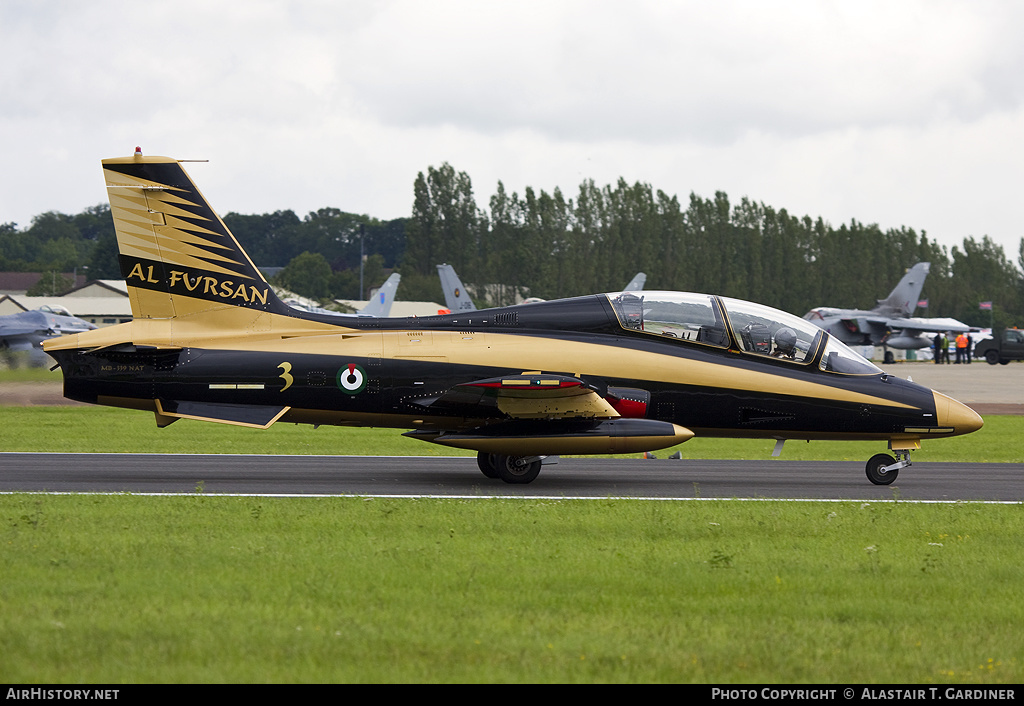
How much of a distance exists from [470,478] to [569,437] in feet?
6.91

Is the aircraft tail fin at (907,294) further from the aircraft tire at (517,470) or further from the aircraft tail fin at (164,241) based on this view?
the aircraft tail fin at (164,241)

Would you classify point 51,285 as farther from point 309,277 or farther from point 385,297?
point 385,297

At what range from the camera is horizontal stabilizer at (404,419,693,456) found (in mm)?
15516

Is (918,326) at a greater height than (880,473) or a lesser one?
greater

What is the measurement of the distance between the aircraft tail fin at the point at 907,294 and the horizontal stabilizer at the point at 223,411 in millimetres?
66531

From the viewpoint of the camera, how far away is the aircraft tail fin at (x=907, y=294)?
75.2 metres

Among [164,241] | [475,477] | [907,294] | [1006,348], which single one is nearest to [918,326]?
[907,294]


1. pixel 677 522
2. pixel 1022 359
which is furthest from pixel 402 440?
pixel 1022 359

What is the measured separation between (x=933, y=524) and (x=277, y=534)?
7.22 m

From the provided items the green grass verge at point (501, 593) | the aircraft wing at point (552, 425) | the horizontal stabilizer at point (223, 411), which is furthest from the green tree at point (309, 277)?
the green grass verge at point (501, 593)

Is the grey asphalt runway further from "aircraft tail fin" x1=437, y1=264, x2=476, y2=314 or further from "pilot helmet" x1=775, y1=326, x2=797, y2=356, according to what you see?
"aircraft tail fin" x1=437, y1=264, x2=476, y2=314

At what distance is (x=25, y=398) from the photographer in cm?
3666

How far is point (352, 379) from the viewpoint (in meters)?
15.9

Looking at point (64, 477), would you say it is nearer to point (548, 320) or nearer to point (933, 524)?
point (548, 320)
